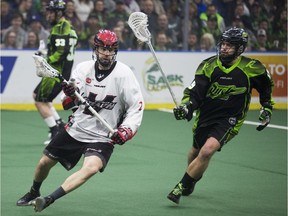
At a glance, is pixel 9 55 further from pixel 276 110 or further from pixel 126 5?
pixel 276 110

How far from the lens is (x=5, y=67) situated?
1488 centimetres

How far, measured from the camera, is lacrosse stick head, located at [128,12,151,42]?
28.2ft

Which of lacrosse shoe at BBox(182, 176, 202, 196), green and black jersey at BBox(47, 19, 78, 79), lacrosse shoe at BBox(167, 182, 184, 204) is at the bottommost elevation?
green and black jersey at BBox(47, 19, 78, 79)

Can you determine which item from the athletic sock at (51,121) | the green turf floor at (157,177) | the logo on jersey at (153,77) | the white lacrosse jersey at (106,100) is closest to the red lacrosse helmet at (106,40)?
the white lacrosse jersey at (106,100)

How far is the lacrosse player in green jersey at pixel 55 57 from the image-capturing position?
11617 mm

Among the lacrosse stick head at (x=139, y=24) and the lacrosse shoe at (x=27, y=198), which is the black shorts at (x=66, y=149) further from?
the lacrosse stick head at (x=139, y=24)

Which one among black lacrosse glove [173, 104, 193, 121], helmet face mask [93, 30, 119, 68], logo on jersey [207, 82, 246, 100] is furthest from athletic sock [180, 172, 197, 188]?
helmet face mask [93, 30, 119, 68]

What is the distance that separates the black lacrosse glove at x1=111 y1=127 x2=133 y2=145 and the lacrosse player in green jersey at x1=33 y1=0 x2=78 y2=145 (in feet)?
15.3

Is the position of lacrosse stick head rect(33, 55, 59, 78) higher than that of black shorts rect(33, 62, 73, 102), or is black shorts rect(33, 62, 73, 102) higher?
lacrosse stick head rect(33, 55, 59, 78)

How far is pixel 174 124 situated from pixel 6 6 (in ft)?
12.0

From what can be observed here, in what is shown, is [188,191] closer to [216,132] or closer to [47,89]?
[216,132]

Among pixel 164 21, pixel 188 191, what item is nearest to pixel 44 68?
pixel 188 191

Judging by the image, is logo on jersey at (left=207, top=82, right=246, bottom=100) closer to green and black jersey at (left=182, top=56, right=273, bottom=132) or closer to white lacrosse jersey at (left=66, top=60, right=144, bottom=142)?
green and black jersey at (left=182, top=56, right=273, bottom=132)

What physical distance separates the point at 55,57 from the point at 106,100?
15.0 ft
